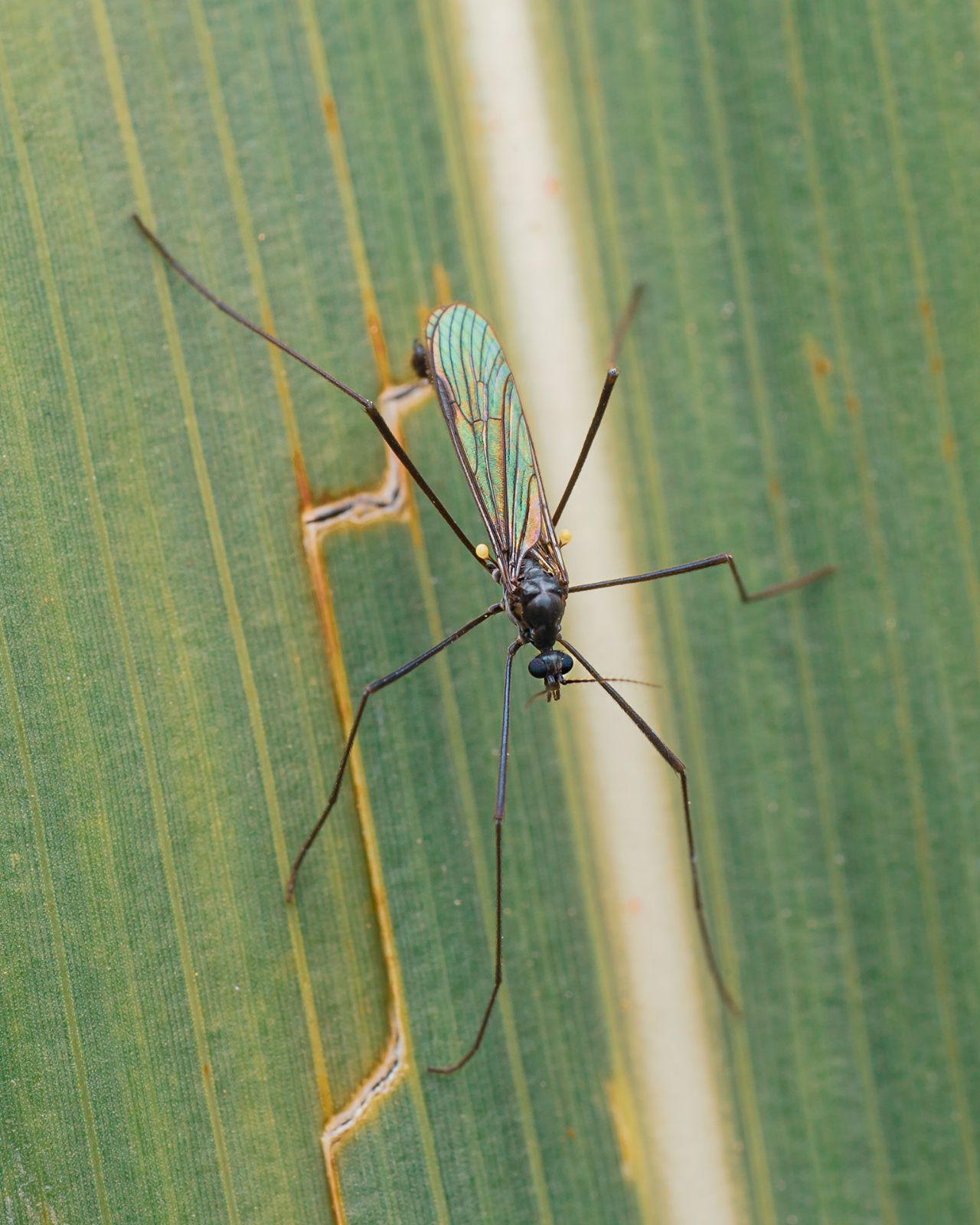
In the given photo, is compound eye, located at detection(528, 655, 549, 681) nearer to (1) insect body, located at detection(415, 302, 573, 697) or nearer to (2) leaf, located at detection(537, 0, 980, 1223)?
(1) insect body, located at detection(415, 302, 573, 697)

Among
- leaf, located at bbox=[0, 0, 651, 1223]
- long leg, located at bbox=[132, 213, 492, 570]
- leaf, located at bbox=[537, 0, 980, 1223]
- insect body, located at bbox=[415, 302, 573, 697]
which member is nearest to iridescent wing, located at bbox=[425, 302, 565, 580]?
→ insect body, located at bbox=[415, 302, 573, 697]

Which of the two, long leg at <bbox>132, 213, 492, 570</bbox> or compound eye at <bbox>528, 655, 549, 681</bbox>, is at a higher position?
long leg at <bbox>132, 213, 492, 570</bbox>

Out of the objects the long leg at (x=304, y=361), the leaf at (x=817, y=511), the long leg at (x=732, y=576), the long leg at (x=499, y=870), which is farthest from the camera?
the leaf at (x=817, y=511)

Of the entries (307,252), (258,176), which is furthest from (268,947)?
(258,176)

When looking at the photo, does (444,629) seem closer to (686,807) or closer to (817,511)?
(686,807)

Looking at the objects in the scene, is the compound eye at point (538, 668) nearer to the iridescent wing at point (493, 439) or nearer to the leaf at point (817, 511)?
the iridescent wing at point (493, 439)

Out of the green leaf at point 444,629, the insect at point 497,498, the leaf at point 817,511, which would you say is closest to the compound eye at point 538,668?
the insect at point 497,498

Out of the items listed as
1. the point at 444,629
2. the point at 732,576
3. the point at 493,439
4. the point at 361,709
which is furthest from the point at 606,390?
the point at 361,709
